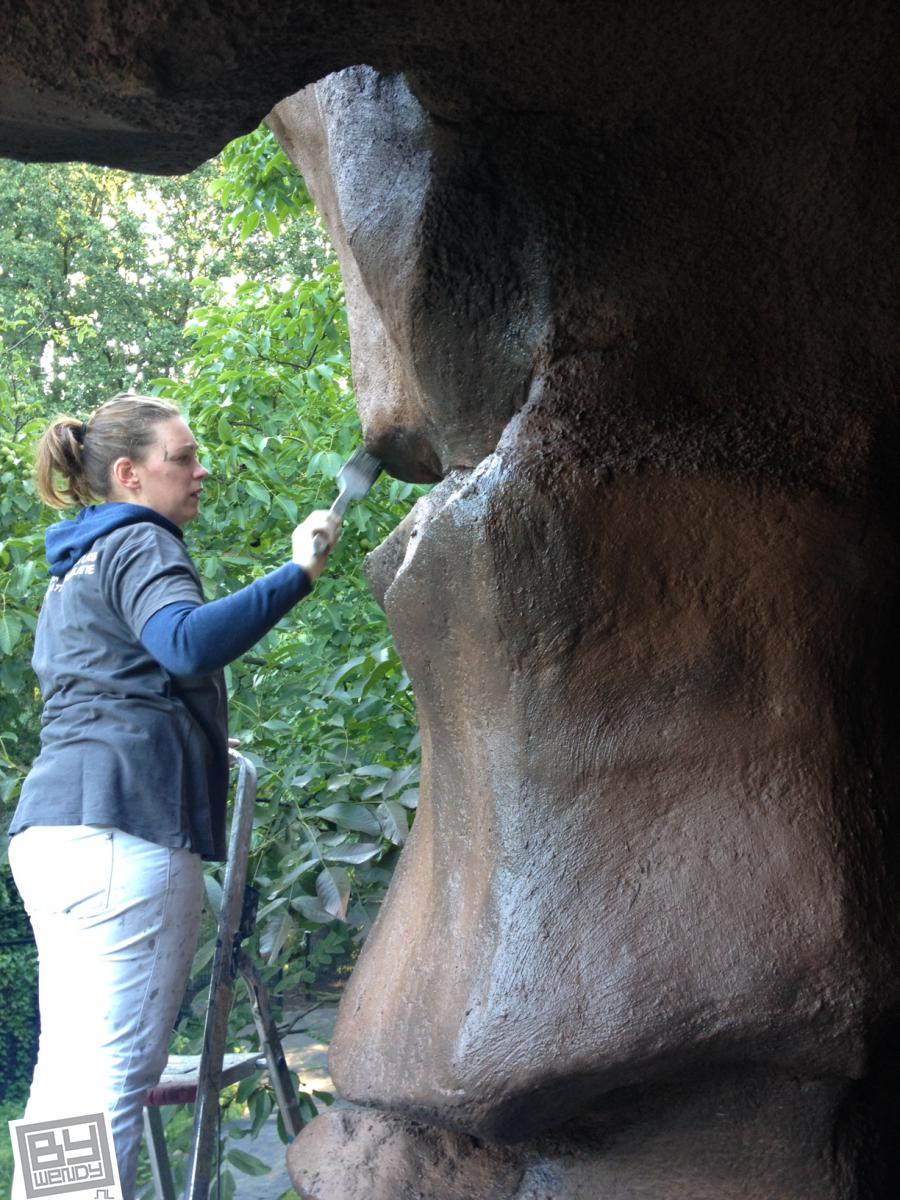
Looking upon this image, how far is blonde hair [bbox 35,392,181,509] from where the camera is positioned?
2129 millimetres

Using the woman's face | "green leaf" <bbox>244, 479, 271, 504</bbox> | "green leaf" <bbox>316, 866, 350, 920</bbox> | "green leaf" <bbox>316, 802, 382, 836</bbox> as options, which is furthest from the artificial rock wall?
"green leaf" <bbox>244, 479, 271, 504</bbox>

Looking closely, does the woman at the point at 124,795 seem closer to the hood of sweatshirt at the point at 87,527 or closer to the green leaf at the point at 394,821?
the hood of sweatshirt at the point at 87,527

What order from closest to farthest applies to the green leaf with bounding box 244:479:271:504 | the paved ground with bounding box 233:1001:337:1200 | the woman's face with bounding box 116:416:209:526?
the woman's face with bounding box 116:416:209:526 → the paved ground with bounding box 233:1001:337:1200 → the green leaf with bounding box 244:479:271:504

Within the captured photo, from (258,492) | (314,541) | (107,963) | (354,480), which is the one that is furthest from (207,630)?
(258,492)

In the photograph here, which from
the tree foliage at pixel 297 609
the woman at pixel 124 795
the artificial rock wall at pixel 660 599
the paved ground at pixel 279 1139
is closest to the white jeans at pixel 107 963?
the woman at pixel 124 795

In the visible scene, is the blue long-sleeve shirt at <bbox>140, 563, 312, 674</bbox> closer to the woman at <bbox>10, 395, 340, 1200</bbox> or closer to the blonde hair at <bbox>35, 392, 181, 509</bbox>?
the woman at <bbox>10, 395, 340, 1200</bbox>

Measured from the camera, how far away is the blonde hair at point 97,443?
213 cm

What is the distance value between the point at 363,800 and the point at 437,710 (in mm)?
964

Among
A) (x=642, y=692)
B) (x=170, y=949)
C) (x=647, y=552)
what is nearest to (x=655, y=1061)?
(x=642, y=692)

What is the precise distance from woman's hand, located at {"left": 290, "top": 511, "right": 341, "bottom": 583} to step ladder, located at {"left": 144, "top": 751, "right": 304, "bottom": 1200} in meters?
0.42

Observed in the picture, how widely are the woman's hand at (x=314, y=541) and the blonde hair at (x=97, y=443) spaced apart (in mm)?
320

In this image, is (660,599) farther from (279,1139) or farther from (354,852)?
(279,1139)

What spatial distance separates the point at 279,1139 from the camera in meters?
3.17

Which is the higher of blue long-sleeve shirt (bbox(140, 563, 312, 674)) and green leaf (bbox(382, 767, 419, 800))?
blue long-sleeve shirt (bbox(140, 563, 312, 674))
